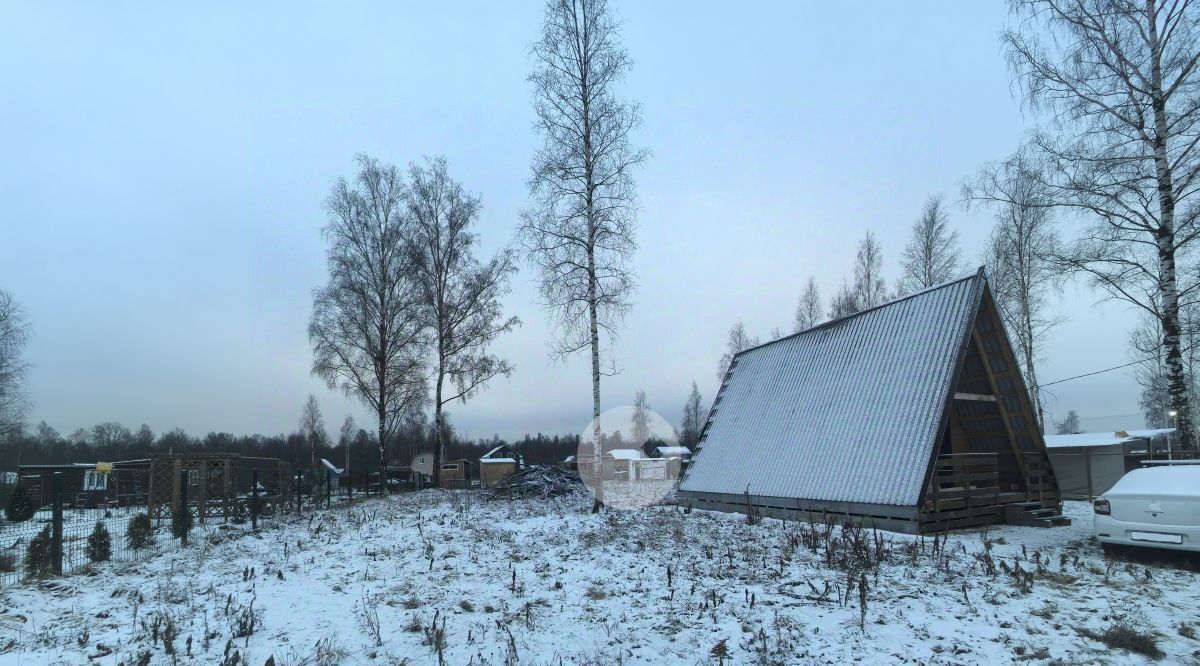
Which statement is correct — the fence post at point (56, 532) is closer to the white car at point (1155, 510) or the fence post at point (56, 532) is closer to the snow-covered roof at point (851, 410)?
the snow-covered roof at point (851, 410)

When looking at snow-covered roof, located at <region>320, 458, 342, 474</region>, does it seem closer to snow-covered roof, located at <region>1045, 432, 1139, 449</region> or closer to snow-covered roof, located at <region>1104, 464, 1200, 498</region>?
snow-covered roof, located at <region>1045, 432, 1139, 449</region>

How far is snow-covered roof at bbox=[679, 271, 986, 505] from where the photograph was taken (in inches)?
413

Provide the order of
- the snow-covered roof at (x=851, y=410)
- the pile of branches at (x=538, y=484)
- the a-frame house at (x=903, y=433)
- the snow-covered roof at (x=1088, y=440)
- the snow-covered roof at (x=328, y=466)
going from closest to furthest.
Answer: the a-frame house at (x=903, y=433) < the snow-covered roof at (x=851, y=410) < the pile of branches at (x=538, y=484) < the snow-covered roof at (x=1088, y=440) < the snow-covered roof at (x=328, y=466)

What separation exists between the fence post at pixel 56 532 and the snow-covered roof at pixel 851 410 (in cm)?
1157

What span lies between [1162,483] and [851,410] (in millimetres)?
4751

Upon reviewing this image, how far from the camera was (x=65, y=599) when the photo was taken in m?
7.44

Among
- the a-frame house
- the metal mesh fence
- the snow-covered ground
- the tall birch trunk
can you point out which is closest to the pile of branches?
the metal mesh fence

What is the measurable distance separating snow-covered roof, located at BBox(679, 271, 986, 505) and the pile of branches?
568 cm

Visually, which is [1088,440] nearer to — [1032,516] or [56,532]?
[1032,516]

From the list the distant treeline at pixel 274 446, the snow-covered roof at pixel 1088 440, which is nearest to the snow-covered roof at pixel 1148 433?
the snow-covered roof at pixel 1088 440

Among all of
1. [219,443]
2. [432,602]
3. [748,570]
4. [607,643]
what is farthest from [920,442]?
[219,443]

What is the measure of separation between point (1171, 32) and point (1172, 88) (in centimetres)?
110

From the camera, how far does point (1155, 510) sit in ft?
25.5

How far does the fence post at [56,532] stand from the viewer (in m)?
8.77
